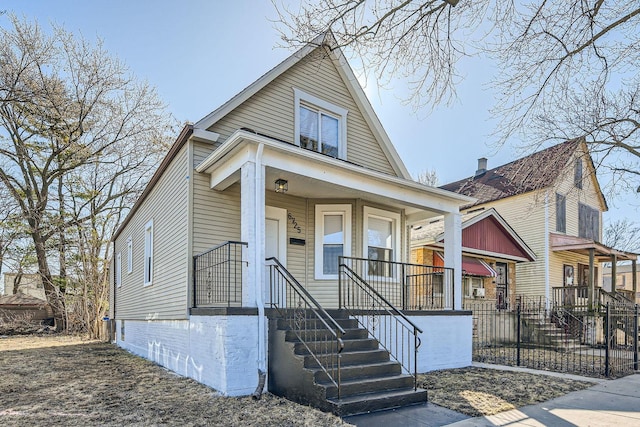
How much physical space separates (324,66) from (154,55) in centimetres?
745

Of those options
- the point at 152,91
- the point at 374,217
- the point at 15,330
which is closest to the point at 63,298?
the point at 15,330

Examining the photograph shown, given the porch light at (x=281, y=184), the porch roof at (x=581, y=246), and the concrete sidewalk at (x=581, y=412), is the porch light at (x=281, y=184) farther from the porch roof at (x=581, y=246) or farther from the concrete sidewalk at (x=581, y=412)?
the porch roof at (x=581, y=246)

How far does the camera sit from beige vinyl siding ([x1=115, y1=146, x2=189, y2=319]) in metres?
8.22

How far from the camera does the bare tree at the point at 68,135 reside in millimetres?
20469

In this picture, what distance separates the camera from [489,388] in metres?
7.23

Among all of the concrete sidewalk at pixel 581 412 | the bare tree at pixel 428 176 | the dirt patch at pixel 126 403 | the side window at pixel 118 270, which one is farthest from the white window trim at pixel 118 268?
the bare tree at pixel 428 176

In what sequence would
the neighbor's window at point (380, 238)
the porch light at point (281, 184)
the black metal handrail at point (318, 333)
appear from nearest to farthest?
the black metal handrail at point (318, 333) < the porch light at point (281, 184) < the neighbor's window at point (380, 238)

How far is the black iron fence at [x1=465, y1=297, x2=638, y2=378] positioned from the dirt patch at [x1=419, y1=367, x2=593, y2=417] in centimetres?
162

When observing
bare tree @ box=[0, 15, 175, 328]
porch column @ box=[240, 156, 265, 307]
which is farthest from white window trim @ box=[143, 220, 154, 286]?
bare tree @ box=[0, 15, 175, 328]

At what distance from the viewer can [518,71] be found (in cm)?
759

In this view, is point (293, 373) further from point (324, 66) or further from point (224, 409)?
point (324, 66)

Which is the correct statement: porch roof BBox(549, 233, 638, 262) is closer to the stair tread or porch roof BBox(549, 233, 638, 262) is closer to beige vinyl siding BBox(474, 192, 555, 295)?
beige vinyl siding BBox(474, 192, 555, 295)

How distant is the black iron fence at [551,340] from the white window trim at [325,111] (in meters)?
5.57

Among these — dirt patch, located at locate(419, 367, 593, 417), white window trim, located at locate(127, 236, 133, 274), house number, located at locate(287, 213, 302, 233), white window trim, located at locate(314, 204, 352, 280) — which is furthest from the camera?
white window trim, located at locate(127, 236, 133, 274)
